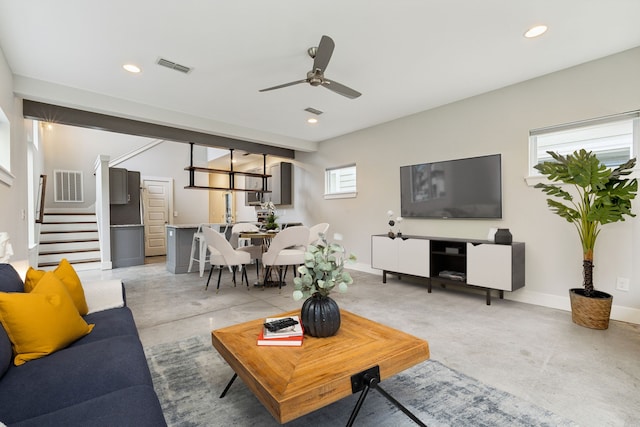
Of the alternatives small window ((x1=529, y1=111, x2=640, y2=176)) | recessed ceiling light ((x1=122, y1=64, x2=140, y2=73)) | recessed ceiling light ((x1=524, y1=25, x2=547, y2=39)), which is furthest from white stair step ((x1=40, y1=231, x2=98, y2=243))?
small window ((x1=529, y1=111, x2=640, y2=176))

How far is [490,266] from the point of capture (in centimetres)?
344

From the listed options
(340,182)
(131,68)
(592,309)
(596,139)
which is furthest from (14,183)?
(596,139)

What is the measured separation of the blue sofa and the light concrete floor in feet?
3.96

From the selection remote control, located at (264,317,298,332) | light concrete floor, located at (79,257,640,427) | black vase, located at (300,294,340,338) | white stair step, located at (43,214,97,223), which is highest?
white stair step, located at (43,214,97,223)

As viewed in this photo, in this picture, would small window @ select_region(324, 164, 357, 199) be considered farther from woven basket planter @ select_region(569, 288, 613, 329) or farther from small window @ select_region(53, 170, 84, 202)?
small window @ select_region(53, 170, 84, 202)

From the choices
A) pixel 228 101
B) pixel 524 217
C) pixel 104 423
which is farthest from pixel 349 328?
pixel 228 101

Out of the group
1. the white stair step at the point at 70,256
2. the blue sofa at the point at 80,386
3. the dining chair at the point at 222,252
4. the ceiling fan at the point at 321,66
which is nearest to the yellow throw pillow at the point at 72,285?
the blue sofa at the point at 80,386

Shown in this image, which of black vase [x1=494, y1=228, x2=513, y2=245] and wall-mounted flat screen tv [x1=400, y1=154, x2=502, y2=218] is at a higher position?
wall-mounted flat screen tv [x1=400, y1=154, x2=502, y2=218]

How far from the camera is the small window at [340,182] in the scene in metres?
5.89

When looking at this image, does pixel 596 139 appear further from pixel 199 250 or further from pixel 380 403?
pixel 199 250

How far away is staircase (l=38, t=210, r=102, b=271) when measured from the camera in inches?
229

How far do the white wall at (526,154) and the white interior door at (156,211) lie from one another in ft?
20.7

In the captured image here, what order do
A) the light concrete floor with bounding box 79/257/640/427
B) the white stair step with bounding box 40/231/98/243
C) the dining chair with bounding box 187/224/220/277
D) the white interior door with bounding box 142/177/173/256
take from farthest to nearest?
1. the white interior door with bounding box 142/177/173/256
2. the white stair step with bounding box 40/231/98/243
3. the dining chair with bounding box 187/224/220/277
4. the light concrete floor with bounding box 79/257/640/427

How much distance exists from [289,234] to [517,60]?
10.4ft
